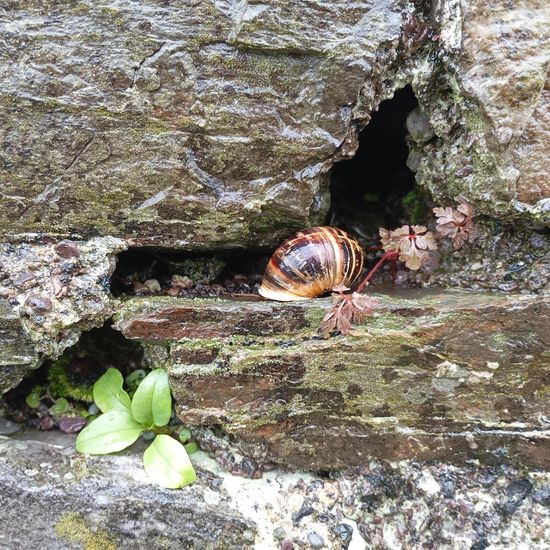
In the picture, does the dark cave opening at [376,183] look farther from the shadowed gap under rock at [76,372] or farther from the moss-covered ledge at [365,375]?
the shadowed gap under rock at [76,372]

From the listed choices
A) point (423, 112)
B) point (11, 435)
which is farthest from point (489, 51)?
point (11, 435)

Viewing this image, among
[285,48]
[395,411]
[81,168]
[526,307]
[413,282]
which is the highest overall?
[285,48]

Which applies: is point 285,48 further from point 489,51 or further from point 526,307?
point 526,307

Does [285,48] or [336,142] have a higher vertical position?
[285,48]

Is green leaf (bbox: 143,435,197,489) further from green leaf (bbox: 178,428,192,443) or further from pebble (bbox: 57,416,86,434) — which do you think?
pebble (bbox: 57,416,86,434)

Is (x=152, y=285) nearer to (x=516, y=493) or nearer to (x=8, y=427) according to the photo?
(x=8, y=427)

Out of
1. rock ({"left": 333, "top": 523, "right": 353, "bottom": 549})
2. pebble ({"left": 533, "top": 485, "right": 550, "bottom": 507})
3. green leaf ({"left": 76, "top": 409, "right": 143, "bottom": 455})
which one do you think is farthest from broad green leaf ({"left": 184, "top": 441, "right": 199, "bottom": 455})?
pebble ({"left": 533, "top": 485, "right": 550, "bottom": 507})
